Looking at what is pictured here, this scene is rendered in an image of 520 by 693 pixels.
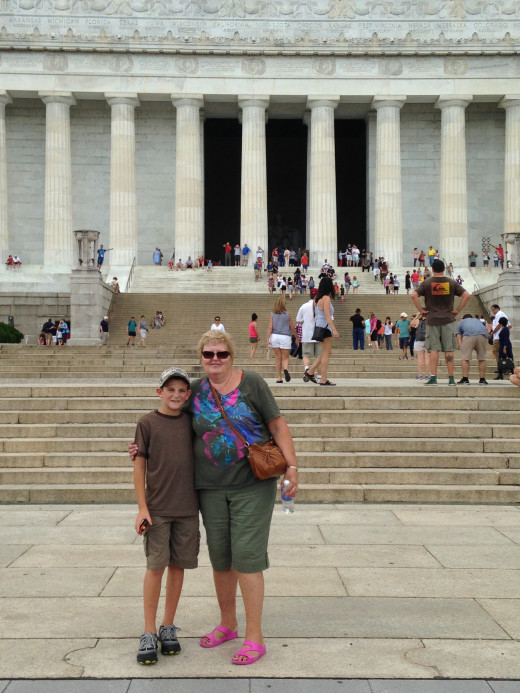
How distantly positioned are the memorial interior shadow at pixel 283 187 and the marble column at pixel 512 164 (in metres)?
13.5

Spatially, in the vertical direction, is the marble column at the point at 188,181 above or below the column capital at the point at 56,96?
below

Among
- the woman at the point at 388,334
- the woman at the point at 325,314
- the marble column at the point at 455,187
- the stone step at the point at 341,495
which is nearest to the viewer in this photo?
the stone step at the point at 341,495

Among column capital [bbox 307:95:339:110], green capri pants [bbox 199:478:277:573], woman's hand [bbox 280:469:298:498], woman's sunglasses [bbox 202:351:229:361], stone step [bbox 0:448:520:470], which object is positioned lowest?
stone step [bbox 0:448:520:470]

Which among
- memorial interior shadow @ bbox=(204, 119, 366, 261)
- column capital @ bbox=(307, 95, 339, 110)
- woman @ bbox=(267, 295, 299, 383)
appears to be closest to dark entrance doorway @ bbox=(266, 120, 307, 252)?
memorial interior shadow @ bbox=(204, 119, 366, 261)

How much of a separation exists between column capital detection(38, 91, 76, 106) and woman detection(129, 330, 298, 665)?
156 feet

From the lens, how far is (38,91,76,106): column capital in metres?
49.9

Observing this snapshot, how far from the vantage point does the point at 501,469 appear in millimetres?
12141

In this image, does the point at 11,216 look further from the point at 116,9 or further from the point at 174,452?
the point at 174,452

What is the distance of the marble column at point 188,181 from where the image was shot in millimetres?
50125

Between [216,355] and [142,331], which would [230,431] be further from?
[142,331]

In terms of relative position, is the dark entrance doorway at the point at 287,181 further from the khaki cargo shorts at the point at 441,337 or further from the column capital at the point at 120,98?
the khaki cargo shorts at the point at 441,337

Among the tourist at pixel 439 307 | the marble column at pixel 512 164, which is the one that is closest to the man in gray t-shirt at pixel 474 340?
the tourist at pixel 439 307

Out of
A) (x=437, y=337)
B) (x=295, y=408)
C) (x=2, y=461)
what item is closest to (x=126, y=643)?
(x=2, y=461)

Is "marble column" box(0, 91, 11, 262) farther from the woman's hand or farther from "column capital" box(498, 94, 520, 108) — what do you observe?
the woman's hand
